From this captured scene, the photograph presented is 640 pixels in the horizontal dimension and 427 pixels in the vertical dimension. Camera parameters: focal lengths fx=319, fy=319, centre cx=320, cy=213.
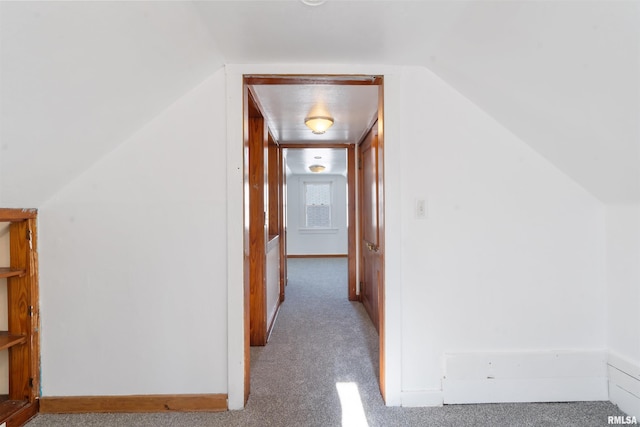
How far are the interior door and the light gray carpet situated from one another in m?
0.32

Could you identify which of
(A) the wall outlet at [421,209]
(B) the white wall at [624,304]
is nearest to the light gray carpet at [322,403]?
(B) the white wall at [624,304]

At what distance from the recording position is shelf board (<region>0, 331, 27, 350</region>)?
1628 millimetres

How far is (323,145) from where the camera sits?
4.02 m

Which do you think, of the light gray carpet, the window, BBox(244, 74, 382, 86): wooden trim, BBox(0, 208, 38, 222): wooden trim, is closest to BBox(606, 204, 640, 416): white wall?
the light gray carpet

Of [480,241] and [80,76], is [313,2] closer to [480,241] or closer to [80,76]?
[80,76]

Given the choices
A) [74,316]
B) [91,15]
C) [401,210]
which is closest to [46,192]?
[74,316]

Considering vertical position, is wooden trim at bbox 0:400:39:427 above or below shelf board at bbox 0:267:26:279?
below

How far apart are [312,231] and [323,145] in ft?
13.5

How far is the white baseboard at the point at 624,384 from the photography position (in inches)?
67.0

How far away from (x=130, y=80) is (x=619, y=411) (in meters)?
3.07

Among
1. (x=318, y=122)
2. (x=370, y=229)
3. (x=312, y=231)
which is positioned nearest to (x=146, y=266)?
(x=318, y=122)

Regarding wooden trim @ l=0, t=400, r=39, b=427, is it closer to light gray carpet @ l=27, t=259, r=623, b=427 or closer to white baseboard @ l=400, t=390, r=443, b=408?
light gray carpet @ l=27, t=259, r=623, b=427

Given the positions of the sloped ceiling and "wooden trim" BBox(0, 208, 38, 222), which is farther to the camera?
"wooden trim" BBox(0, 208, 38, 222)

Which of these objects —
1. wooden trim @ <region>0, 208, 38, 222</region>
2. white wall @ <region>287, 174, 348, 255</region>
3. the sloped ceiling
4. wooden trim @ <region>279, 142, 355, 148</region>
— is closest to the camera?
the sloped ceiling
